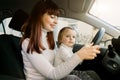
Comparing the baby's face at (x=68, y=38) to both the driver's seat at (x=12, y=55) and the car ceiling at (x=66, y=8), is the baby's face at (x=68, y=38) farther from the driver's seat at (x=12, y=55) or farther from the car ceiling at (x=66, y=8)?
the driver's seat at (x=12, y=55)

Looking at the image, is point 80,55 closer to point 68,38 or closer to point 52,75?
point 52,75

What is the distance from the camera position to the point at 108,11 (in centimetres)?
282

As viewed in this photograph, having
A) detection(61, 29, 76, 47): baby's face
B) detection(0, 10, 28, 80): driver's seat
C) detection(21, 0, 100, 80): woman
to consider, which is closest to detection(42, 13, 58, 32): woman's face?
detection(21, 0, 100, 80): woman

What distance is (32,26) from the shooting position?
1.76 meters

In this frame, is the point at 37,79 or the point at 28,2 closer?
the point at 37,79

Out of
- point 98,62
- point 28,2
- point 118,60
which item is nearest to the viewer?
point 118,60

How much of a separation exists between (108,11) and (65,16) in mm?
546

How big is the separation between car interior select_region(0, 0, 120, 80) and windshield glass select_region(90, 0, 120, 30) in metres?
0.08

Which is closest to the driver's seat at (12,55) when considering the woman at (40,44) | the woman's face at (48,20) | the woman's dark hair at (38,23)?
the woman at (40,44)

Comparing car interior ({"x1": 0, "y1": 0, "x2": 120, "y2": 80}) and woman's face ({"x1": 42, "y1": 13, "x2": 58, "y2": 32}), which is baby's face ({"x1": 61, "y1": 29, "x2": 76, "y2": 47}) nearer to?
car interior ({"x1": 0, "y1": 0, "x2": 120, "y2": 80})

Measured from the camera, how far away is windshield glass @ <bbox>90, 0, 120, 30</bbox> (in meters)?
2.60

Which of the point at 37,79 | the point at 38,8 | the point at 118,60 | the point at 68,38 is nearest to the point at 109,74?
the point at 118,60

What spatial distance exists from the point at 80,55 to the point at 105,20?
113 cm

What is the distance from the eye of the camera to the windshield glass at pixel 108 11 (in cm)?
260
